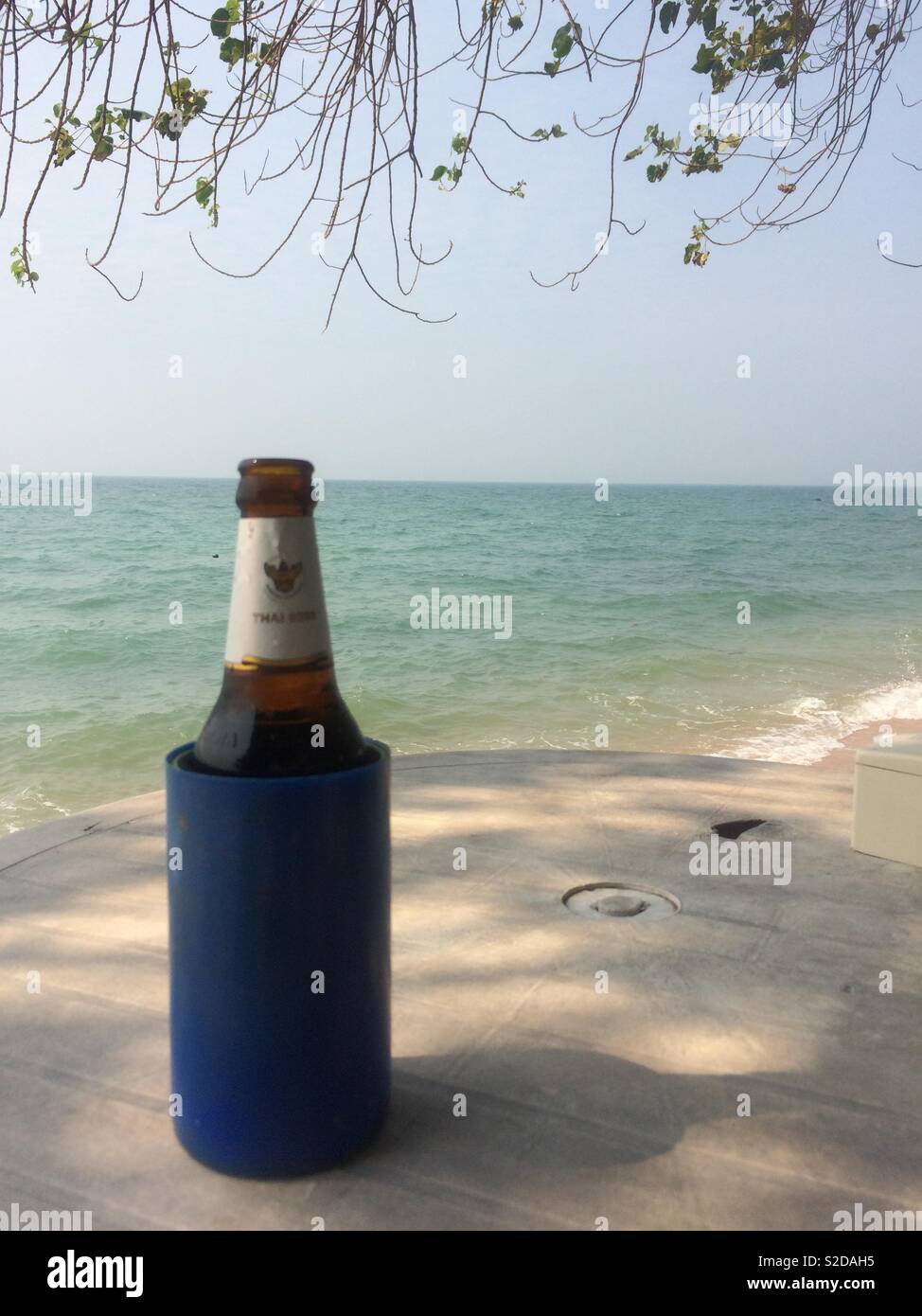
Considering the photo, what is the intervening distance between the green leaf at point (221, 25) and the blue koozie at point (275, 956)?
2.01 meters

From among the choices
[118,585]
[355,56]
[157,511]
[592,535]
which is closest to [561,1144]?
[355,56]

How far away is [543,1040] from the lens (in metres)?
1.88

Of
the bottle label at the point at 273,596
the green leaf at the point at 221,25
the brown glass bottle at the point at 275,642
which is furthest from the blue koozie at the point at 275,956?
the green leaf at the point at 221,25

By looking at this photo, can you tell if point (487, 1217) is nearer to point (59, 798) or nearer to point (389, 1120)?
point (389, 1120)

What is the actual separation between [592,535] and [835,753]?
1214 inches

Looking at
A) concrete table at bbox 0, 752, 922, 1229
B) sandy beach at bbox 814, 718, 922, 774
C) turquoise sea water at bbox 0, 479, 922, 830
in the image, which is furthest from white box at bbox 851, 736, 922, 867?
turquoise sea water at bbox 0, 479, 922, 830

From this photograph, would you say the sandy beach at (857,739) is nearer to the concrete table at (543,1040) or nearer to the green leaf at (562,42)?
the concrete table at (543,1040)

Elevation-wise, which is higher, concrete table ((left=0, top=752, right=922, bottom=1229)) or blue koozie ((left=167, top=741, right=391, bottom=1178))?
blue koozie ((left=167, top=741, right=391, bottom=1178))

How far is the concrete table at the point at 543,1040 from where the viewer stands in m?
1.43

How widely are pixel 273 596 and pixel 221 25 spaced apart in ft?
6.51

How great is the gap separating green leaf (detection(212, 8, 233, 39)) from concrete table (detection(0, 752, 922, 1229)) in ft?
7.24

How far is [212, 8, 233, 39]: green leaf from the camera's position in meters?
2.45

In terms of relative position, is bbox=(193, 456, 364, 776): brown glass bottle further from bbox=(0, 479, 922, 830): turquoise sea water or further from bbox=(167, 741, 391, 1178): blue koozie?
bbox=(0, 479, 922, 830): turquoise sea water
